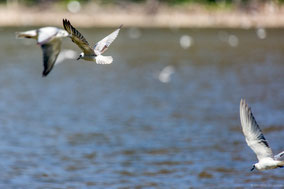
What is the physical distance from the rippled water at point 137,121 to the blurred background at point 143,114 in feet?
0.09

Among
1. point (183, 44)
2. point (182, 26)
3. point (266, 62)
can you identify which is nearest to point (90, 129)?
point (266, 62)

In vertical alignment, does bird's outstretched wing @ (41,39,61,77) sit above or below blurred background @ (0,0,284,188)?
below

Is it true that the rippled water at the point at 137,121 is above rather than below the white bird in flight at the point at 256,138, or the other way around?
above

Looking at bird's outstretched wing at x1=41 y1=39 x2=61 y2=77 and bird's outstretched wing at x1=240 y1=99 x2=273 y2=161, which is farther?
bird's outstretched wing at x1=240 y1=99 x2=273 y2=161

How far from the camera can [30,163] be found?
12.5 meters

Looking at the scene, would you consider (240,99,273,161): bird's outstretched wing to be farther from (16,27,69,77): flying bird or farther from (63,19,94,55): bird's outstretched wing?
(16,27,69,77): flying bird

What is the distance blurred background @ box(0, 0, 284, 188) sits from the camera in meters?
11.8

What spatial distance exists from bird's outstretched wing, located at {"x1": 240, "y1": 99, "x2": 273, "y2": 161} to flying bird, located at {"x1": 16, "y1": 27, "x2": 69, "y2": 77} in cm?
242

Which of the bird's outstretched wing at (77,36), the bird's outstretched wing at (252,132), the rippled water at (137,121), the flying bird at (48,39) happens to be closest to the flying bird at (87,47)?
the bird's outstretched wing at (77,36)

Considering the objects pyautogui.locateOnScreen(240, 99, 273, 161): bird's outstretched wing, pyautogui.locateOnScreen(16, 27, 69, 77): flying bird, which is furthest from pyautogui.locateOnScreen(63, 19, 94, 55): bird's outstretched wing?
pyautogui.locateOnScreen(240, 99, 273, 161): bird's outstretched wing

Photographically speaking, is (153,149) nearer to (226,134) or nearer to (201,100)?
(226,134)

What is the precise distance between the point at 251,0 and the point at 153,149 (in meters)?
40.9

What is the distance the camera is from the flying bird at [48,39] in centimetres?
764

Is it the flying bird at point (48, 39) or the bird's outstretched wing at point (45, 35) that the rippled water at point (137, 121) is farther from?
the bird's outstretched wing at point (45, 35)
